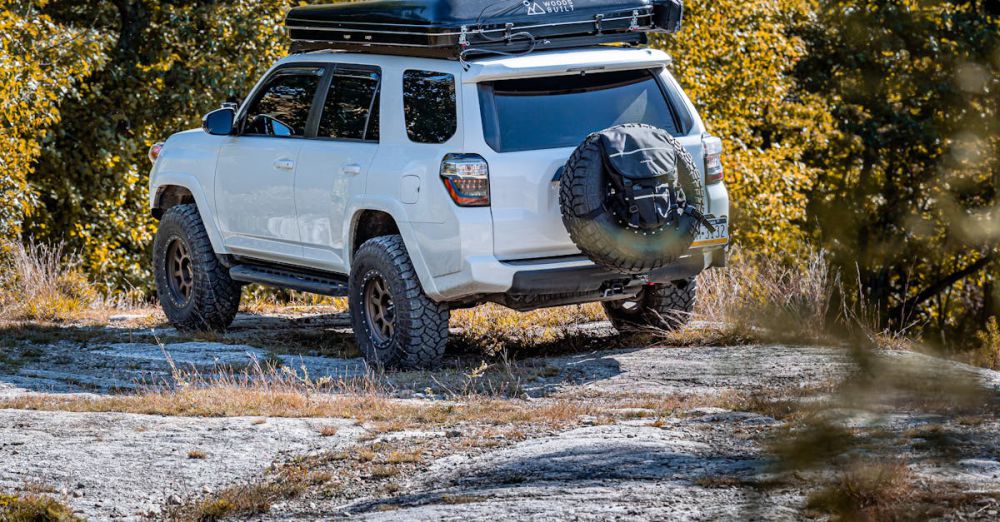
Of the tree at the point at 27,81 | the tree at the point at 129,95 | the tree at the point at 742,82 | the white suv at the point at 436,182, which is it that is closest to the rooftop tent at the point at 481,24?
the white suv at the point at 436,182

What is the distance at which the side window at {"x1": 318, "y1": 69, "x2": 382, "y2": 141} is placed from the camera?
8.15 metres

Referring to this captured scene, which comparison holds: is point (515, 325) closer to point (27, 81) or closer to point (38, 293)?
point (38, 293)

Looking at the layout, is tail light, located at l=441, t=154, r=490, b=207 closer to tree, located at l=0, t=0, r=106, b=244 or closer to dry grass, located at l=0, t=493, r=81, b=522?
dry grass, located at l=0, t=493, r=81, b=522

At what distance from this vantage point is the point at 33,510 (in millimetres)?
4746

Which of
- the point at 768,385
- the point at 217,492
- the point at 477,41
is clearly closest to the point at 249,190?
the point at 477,41

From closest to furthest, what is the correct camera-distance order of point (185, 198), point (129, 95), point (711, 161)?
point (711, 161) → point (185, 198) → point (129, 95)

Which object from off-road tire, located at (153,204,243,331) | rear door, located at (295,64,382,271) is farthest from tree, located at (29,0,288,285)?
rear door, located at (295,64,382,271)

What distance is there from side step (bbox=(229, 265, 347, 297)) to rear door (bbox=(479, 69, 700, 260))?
1556mm

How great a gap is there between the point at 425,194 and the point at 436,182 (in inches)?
4.8

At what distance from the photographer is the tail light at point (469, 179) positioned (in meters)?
7.31

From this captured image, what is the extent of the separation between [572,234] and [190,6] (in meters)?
12.9

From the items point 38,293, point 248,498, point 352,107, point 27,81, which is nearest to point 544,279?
point 352,107

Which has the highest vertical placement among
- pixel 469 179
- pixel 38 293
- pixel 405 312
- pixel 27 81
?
pixel 27 81

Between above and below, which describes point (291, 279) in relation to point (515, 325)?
above
